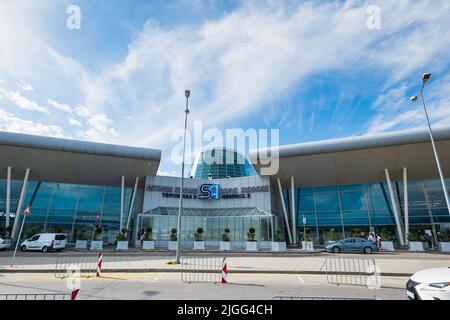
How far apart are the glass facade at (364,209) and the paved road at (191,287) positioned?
1922 centimetres

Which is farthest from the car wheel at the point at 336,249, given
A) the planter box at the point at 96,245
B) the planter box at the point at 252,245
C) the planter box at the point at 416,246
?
the planter box at the point at 96,245

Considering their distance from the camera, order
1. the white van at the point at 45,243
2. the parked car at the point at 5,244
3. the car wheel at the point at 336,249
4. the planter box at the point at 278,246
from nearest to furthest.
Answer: the white van at the point at 45,243, the car wheel at the point at 336,249, the parked car at the point at 5,244, the planter box at the point at 278,246

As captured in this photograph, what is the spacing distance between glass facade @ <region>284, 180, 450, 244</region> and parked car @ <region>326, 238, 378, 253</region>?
4658 millimetres

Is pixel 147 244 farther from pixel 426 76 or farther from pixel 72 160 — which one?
pixel 426 76

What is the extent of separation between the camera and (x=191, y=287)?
8.77 meters

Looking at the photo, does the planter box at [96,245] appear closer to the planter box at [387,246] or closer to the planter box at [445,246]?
the planter box at [387,246]

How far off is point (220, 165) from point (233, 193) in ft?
89.9

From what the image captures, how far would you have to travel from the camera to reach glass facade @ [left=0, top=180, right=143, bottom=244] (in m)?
31.4

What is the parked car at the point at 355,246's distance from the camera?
22.2 m

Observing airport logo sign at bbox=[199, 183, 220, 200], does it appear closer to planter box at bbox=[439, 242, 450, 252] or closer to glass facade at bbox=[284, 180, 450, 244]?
glass facade at bbox=[284, 180, 450, 244]

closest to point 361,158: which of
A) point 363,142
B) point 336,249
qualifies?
point 363,142
